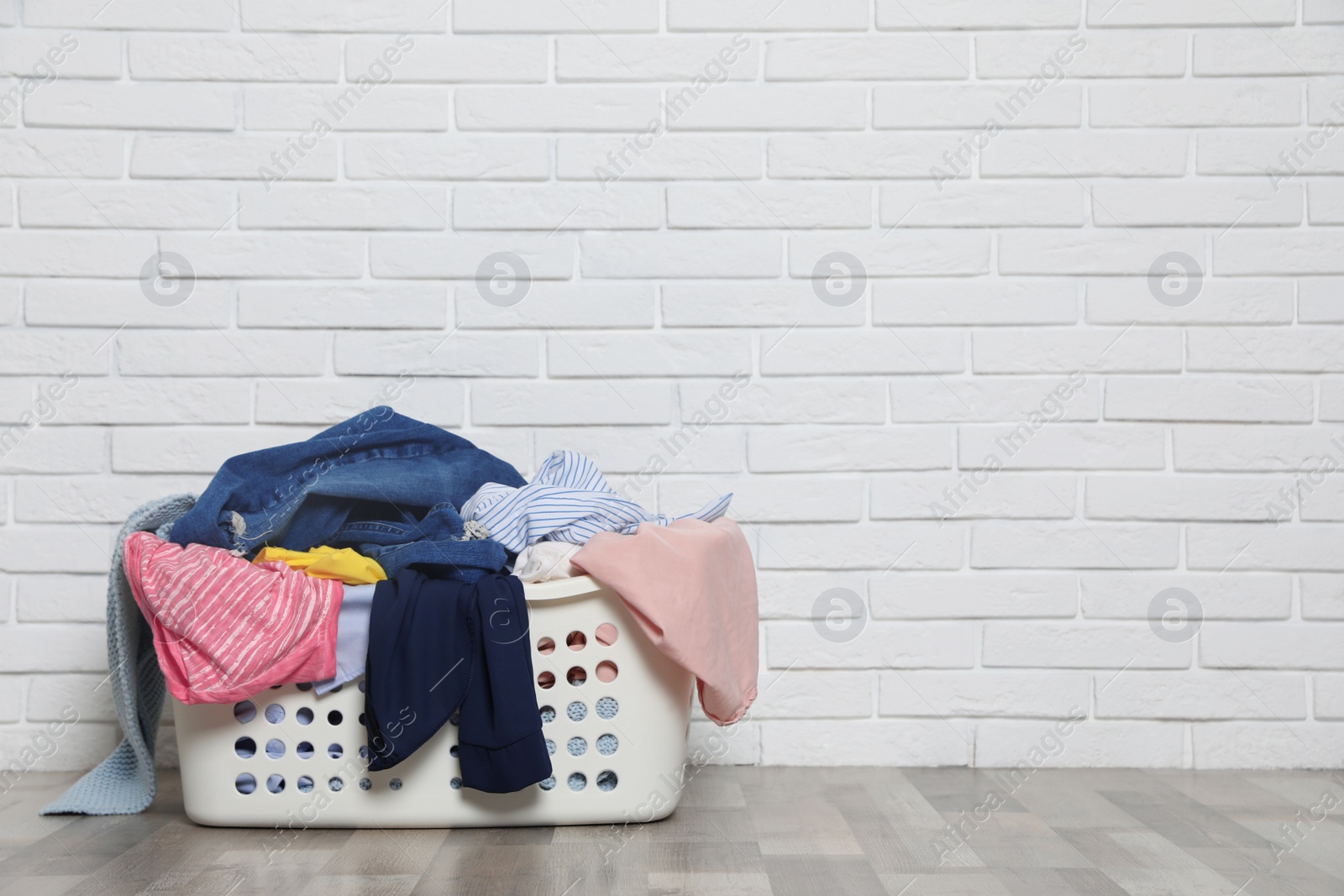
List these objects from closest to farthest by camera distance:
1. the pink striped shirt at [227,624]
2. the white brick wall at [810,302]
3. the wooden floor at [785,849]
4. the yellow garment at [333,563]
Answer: the wooden floor at [785,849], the pink striped shirt at [227,624], the yellow garment at [333,563], the white brick wall at [810,302]

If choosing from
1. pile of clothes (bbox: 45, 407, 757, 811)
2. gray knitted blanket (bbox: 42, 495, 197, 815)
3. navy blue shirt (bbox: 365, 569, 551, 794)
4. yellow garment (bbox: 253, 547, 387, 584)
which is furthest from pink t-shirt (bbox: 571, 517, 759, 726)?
gray knitted blanket (bbox: 42, 495, 197, 815)

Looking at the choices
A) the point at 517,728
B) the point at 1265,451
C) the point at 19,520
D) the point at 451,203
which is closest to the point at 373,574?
the point at 517,728

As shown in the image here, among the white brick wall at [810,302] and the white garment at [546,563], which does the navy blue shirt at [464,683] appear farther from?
the white brick wall at [810,302]

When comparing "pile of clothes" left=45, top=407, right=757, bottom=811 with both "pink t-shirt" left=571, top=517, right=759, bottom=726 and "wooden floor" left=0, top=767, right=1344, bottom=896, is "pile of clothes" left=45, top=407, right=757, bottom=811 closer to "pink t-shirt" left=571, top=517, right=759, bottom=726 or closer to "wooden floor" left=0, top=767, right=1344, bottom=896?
"pink t-shirt" left=571, top=517, right=759, bottom=726

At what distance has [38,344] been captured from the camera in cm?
189

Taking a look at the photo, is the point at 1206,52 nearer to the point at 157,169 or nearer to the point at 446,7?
the point at 446,7

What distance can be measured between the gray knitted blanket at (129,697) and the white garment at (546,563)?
548 mm

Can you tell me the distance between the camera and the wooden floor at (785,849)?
1236 mm

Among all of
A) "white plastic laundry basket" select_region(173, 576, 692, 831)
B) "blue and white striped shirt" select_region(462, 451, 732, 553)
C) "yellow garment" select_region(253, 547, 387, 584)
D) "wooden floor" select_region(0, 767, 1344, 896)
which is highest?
"blue and white striped shirt" select_region(462, 451, 732, 553)

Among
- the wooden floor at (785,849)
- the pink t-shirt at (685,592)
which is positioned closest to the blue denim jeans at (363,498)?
the pink t-shirt at (685,592)

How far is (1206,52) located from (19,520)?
2.51 m

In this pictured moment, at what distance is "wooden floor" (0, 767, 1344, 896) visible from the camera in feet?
4.06

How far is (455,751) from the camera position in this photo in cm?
146

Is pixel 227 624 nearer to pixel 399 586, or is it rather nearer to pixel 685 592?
pixel 399 586
